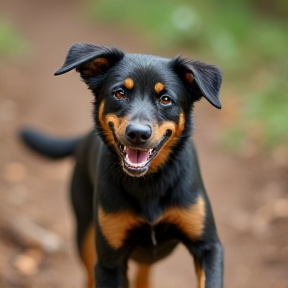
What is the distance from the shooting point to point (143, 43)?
13.3 m

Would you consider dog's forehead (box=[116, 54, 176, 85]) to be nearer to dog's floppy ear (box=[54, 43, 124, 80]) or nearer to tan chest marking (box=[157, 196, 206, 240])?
dog's floppy ear (box=[54, 43, 124, 80])

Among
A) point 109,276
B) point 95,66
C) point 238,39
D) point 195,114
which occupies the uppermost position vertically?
point 95,66

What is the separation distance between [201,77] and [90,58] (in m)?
0.68

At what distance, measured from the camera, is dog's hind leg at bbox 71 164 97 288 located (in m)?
5.26

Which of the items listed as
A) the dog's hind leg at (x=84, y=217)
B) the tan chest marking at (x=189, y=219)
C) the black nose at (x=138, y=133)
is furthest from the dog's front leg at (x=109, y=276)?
the dog's hind leg at (x=84, y=217)

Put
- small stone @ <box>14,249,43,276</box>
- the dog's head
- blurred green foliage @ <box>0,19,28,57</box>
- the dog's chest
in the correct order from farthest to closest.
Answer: blurred green foliage @ <box>0,19,28,57</box>
small stone @ <box>14,249,43,276</box>
the dog's chest
the dog's head

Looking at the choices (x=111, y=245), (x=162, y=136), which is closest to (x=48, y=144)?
(x=111, y=245)

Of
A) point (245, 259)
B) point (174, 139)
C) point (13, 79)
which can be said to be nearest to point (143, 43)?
point (13, 79)

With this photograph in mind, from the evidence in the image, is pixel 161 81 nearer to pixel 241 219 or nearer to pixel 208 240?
pixel 208 240

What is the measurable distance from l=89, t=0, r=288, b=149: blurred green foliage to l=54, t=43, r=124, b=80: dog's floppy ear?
4.41m

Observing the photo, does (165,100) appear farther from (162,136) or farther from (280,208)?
(280,208)

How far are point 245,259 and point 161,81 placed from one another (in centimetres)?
285

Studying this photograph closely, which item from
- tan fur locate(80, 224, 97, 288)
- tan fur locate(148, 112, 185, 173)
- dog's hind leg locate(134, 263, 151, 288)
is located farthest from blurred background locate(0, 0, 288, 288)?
tan fur locate(148, 112, 185, 173)

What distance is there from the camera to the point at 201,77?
3.99 meters
